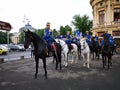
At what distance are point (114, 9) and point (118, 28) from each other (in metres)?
5.32

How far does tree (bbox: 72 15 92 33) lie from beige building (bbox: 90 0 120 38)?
60.8 ft

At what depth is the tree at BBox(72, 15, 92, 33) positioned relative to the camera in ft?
207

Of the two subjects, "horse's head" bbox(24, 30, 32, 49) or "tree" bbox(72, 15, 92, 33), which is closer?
"horse's head" bbox(24, 30, 32, 49)

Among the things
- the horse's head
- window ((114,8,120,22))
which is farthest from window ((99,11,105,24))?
the horse's head

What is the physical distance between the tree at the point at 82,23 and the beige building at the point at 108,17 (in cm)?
1854

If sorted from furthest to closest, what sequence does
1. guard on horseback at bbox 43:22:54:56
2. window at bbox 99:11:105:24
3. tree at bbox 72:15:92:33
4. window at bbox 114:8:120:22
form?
tree at bbox 72:15:92:33, window at bbox 99:11:105:24, window at bbox 114:8:120:22, guard on horseback at bbox 43:22:54:56

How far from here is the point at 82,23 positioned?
208 feet

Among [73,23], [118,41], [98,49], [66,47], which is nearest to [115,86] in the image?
[66,47]

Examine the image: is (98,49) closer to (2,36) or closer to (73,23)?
(73,23)

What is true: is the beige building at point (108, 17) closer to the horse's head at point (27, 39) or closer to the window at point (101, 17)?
the window at point (101, 17)

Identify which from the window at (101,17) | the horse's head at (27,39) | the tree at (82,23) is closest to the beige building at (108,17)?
the window at (101,17)

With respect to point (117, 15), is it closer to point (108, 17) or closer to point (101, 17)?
point (108, 17)

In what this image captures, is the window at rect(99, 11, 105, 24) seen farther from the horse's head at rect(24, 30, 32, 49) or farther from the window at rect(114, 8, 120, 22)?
the horse's head at rect(24, 30, 32, 49)

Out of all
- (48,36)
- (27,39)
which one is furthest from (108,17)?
(27,39)
